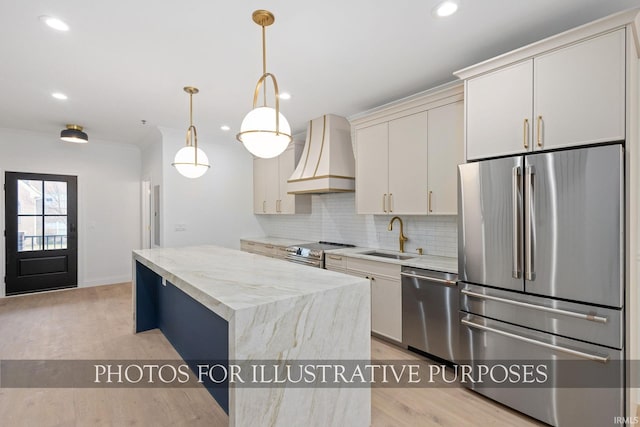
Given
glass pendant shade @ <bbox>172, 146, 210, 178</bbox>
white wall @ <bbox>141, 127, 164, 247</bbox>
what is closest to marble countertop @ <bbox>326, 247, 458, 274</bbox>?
glass pendant shade @ <bbox>172, 146, 210, 178</bbox>

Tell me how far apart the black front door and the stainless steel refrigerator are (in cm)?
623

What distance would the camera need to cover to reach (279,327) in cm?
144

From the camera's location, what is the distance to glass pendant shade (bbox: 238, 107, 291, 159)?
1877 mm

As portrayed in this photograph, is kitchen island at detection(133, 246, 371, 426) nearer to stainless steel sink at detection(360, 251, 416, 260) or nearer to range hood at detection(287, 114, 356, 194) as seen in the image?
stainless steel sink at detection(360, 251, 416, 260)

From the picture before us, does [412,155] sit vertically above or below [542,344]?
above

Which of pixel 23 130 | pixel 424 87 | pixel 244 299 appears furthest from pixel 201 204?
pixel 244 299

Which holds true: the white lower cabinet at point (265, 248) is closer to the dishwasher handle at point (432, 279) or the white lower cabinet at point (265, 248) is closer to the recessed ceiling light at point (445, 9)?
the dishwasher handle at point (432, 279)

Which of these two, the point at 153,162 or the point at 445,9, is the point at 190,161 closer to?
the point at 445,9

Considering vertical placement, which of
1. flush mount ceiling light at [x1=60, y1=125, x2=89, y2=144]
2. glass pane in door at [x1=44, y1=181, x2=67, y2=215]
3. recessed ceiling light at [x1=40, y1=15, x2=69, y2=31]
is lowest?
glass pane in door at [x1=44, y1=181, x2=67, y2=215]

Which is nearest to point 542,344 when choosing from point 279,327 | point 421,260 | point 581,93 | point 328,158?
point 421,260

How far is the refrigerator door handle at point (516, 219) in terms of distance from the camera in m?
2.04

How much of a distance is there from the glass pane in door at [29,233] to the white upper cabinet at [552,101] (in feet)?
21.2

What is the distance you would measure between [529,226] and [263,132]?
1.78 metres

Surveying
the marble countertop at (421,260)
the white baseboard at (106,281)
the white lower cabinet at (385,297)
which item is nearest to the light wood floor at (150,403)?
the white lower cabinet at (385,297)
